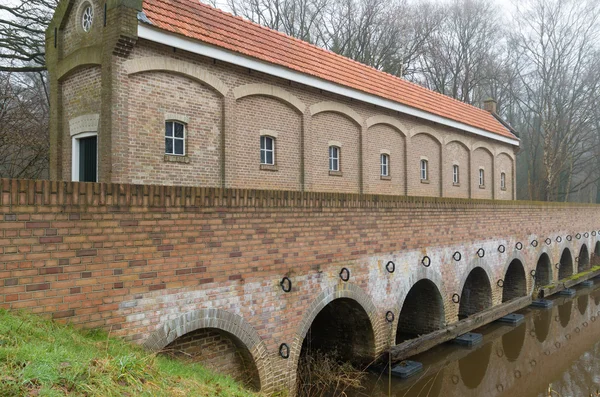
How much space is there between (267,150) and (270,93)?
4.87 feet

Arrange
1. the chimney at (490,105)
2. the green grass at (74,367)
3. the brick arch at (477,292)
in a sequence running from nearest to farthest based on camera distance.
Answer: the green grass at (74,367) → the brick arch at (477,292) → the chimney at (490,105)

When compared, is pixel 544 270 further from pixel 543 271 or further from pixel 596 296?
pixel 596 296

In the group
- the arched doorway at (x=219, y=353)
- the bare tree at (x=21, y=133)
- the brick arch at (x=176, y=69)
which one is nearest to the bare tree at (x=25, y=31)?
the bare tree at (x=21, y=133)

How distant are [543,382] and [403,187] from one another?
8564mm

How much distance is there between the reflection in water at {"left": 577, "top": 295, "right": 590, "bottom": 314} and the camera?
17.6 m

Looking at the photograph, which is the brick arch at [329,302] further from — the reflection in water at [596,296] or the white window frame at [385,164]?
the reflection in water at [596,296]

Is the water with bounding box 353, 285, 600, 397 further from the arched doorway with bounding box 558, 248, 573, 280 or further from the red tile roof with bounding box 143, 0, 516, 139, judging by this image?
the red tile roof with bounding box 143, 0, 516, 139

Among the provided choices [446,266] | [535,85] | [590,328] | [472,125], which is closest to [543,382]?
[446,266]

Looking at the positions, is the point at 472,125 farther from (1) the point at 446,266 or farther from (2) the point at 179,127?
(2) the point at 179,127

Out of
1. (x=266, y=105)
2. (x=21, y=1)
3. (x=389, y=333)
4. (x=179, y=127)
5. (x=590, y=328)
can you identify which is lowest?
(x=590, y=328)

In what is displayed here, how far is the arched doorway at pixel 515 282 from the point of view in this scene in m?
16.6

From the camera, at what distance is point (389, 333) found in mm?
9719

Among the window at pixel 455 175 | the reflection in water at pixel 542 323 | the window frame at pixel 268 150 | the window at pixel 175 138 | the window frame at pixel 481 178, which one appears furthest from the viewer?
the window frame at pixel 481 178

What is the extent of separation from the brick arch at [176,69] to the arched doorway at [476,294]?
9.14m
